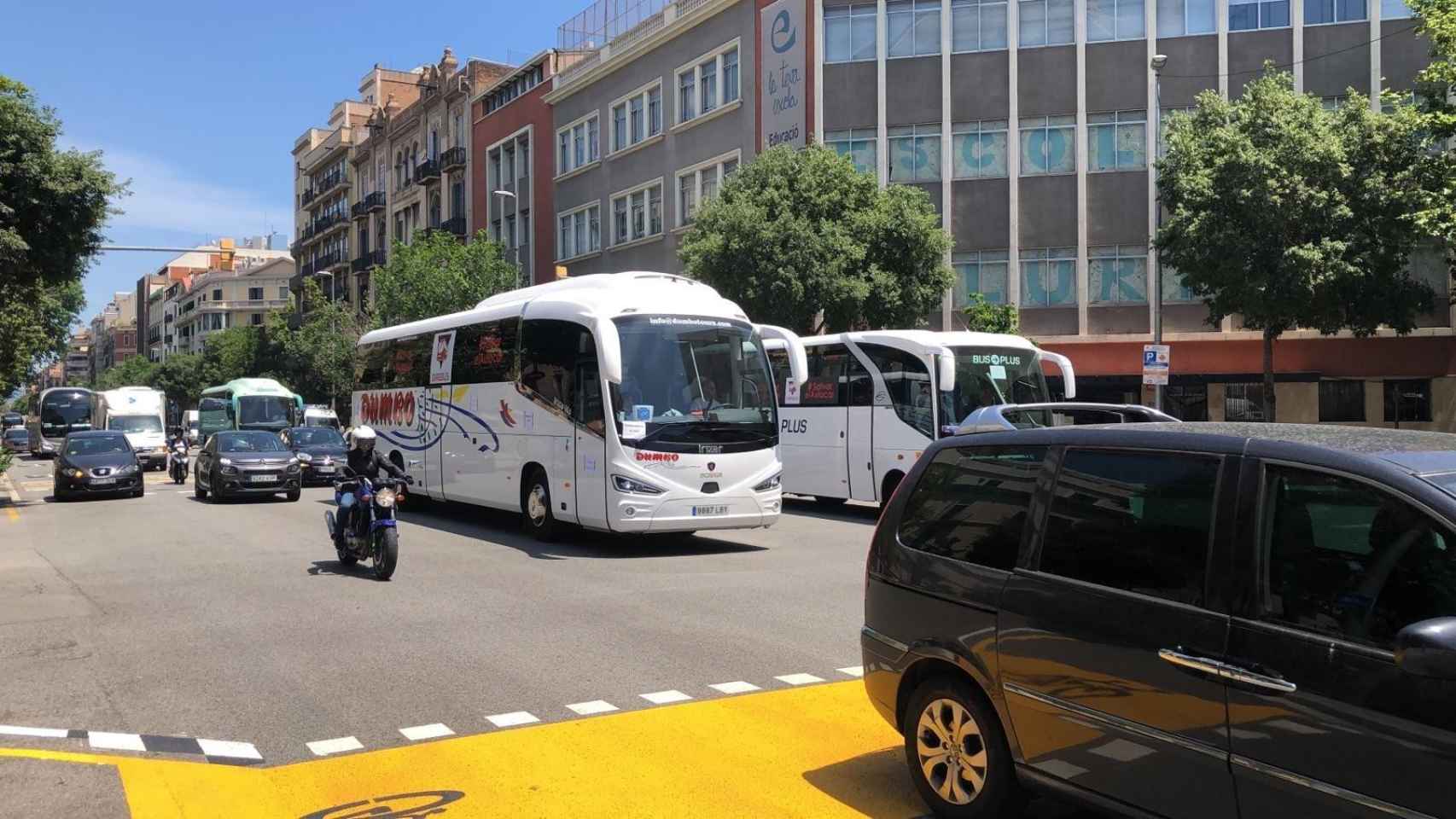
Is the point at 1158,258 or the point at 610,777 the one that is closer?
the point at 610,777

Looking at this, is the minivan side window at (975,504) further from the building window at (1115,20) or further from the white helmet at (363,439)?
the building window at (1115,20)

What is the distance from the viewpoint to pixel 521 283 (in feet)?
164

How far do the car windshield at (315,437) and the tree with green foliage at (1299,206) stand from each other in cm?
2113

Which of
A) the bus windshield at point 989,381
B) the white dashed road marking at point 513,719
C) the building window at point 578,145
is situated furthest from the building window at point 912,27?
the white dashed road marking at point 513,719

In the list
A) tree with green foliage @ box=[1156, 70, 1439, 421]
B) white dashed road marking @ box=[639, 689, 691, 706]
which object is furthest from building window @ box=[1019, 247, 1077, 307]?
white dashed road marking @ box=[639, 689, 691, 706]

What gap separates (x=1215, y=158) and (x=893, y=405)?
1204 centimetres

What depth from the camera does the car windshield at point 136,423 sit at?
43.5 m

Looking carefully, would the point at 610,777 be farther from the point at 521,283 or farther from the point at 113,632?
the point at 521,283

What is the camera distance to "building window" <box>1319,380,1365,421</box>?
3262 cm

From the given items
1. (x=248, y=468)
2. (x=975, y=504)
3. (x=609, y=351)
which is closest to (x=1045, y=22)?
(x=248, y=468)

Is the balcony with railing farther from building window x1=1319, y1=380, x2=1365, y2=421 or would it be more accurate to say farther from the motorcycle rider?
the motorcycle rider

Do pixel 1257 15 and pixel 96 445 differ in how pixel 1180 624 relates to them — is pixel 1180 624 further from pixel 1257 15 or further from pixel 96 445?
pixel 1257 15

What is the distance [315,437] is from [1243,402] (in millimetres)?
25119

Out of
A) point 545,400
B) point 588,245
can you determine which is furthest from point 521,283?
point 545,400
